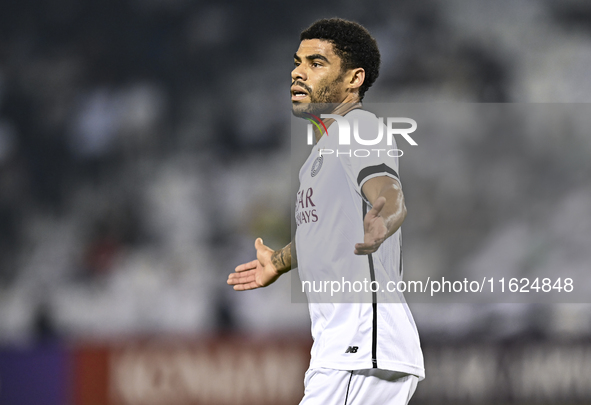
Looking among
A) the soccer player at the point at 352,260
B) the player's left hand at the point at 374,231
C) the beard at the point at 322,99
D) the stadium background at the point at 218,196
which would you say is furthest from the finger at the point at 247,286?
the stadium background at the point at 218,196

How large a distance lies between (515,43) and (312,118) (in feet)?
22.1

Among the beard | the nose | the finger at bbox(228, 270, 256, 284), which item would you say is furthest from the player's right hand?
the nose

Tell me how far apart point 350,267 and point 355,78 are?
0.82m

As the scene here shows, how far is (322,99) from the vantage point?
2512 millimetres

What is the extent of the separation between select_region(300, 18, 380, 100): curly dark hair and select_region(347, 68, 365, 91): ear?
0.02 metres

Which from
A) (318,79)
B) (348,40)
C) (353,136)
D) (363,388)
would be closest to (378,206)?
(353,136)

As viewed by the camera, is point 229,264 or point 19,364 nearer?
point 19,364

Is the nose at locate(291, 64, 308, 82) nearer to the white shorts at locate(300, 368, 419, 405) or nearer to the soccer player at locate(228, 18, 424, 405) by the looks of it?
the soccer player at locate(228, 18, 424, 405)

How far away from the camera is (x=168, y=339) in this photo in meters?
5.77

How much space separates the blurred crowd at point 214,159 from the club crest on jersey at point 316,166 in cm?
428

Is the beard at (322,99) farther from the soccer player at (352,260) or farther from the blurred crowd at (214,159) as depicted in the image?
the blurred crowd at (214,159)

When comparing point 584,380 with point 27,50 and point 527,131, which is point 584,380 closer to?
point 527,131

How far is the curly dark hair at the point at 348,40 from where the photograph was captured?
2535mm

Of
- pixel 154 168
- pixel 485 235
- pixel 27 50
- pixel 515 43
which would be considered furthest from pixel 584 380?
pixel 27 50
